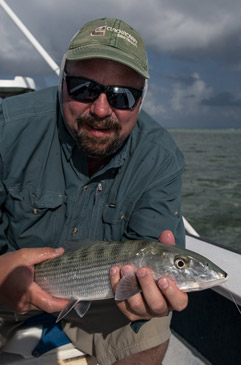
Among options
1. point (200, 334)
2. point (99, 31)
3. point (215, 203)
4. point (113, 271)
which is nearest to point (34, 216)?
point (113, 271)

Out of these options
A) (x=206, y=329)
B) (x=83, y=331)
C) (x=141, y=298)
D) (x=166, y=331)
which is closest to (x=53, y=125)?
(x=141, y=298)

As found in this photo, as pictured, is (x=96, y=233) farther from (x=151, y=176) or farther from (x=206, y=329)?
(x=206, y=329)

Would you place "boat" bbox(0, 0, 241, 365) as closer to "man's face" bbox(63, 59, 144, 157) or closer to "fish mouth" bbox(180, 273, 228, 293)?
"fish mouth" bbox(180, 273, 228, 293)

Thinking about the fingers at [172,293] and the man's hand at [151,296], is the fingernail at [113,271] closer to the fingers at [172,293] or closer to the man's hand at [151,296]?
the man's hand at [151,296]

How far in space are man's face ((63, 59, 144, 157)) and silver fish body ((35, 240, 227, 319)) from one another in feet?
2.91

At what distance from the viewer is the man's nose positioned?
3.01 m

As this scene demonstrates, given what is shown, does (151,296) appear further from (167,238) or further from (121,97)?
(121,97)

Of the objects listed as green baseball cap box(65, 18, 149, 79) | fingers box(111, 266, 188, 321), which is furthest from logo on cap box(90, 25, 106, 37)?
Answer: fingers box(111, 266, 188, 321)

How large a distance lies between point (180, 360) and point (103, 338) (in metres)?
1.38

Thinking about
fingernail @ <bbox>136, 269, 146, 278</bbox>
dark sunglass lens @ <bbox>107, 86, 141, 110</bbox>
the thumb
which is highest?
dark sunglass lens @ <bbox>107, 86, 141, 110</bbox>

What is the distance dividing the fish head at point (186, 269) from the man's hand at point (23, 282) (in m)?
0.88

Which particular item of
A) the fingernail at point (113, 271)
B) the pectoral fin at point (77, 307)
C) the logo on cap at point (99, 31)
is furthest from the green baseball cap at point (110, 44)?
the pectoral fin at point (77, 307)

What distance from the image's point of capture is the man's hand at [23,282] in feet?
9.27

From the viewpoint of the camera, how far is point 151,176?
3.33m
